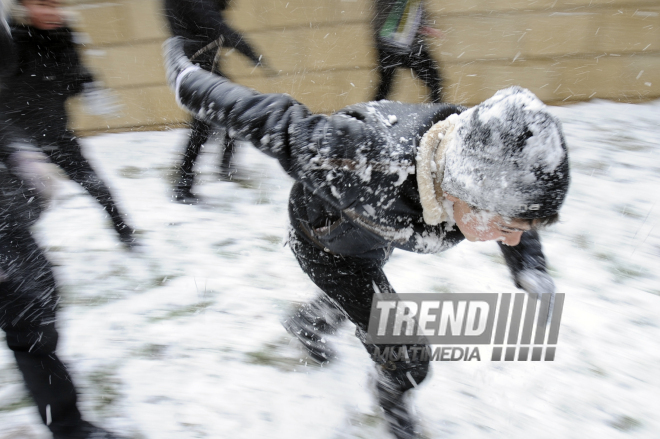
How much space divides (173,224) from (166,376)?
137 cm

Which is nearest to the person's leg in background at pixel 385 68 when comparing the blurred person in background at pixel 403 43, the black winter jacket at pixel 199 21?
the blurred person in background at pixel 403 43

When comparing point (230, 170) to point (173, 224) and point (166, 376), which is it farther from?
point (166, 376)

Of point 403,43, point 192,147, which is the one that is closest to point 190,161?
point 192,147

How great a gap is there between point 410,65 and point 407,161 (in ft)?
8.80

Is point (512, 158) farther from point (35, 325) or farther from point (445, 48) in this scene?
point (445, 48)

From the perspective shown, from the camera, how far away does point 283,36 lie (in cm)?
417

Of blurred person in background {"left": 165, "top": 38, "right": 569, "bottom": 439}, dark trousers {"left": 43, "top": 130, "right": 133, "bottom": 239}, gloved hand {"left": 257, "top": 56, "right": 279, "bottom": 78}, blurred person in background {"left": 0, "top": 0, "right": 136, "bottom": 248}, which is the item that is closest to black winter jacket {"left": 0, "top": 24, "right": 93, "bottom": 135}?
blurred person in background {"left": 0, "top": 0, "right": 136, "bottom": 248}

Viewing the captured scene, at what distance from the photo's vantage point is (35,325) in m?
1.57

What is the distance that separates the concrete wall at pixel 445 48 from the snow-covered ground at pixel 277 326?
0.96 metres

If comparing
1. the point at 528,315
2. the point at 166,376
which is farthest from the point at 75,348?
the point at 528,315

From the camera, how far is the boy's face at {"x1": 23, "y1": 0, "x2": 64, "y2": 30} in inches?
85.3

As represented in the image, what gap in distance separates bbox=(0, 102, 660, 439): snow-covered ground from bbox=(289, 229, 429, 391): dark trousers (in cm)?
39

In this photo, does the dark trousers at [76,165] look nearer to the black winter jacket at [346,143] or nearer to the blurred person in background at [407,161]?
the blurred person in background at [407,161]

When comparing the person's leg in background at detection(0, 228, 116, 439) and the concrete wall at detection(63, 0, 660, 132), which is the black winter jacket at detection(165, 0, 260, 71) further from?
the person's leg in background at detection(0, 228, 116, 439)
